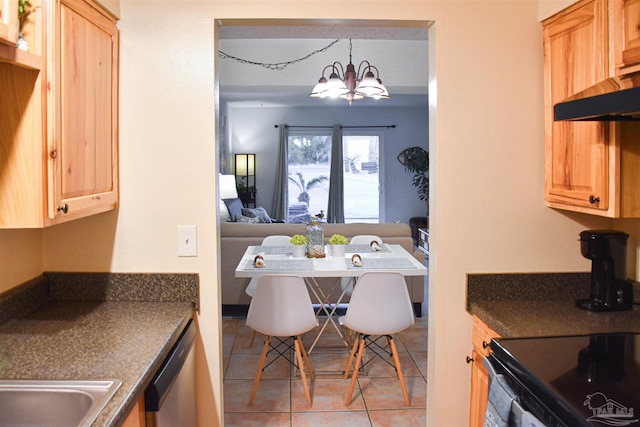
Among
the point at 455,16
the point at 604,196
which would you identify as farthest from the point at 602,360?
the point at 455,16

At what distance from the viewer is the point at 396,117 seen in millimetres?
9609

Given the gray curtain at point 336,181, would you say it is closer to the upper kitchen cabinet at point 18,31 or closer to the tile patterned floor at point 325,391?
the tile patterned floor at point 325,391

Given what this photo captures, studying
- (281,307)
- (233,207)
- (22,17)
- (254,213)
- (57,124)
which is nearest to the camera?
(22,17)

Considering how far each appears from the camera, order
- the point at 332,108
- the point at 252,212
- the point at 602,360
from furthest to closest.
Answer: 1. the point at 332,108
2. the point at 252,212
3. the point at 602,360

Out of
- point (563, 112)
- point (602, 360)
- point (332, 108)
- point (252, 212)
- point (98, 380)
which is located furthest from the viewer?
point (332, 108)

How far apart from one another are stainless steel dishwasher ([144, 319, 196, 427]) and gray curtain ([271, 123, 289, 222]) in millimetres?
7452

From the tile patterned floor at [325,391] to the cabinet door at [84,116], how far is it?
173 cm

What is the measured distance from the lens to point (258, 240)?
186 inches

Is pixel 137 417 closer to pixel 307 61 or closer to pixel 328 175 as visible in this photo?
pixel 307 61

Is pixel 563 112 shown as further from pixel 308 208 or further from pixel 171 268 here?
pixel 308 208

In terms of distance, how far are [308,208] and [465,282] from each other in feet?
25.2

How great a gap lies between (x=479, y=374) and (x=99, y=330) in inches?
54.9

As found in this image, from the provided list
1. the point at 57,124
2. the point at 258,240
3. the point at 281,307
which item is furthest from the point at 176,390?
the point at 258,240

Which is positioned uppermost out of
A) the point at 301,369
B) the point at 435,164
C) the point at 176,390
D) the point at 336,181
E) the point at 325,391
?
the point at 336,181
